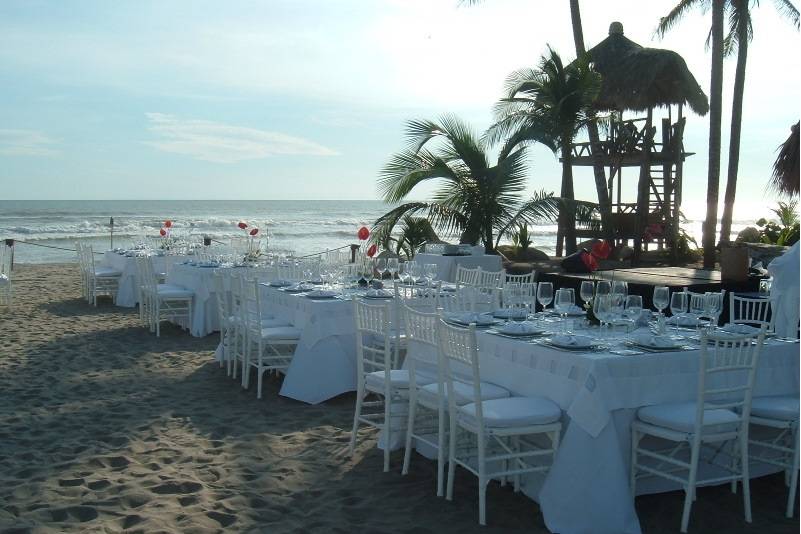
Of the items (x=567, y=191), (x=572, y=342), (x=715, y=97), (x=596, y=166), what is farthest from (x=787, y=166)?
(x=572, y=342)

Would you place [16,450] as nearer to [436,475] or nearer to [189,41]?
[436,475]

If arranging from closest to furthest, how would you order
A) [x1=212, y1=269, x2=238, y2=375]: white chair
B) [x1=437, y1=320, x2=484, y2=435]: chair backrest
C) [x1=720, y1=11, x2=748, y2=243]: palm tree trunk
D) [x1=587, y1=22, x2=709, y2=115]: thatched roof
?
[x1=437, y1=320, x2=484, y2=435]: chair backrest, [x1=212, y1=269, x2=238, y2=375]: white chair, [x1=720, y1=11, x2=748, y2=243]: palm tree trunk, [x1=587, y1=22, x2=709, y2=115]: thatched roof

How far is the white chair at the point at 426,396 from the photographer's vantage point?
13.1 ft

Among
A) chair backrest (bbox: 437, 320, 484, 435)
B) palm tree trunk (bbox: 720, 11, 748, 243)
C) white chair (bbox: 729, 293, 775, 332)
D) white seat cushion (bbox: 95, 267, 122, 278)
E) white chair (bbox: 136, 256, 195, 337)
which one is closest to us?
chair backrest (bbox: 437, 320, 484, 435)

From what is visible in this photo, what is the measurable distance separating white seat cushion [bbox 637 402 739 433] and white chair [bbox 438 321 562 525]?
402 millimetres

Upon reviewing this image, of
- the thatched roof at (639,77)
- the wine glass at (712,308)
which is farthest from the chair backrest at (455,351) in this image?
the thatched roof at (639,77)

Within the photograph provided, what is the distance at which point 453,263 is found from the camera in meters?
10.9

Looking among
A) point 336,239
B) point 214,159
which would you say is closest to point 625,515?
point 336,239

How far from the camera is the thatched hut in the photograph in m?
17.0

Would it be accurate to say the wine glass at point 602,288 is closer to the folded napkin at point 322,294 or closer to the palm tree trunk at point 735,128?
the folded napkin at point 322,294

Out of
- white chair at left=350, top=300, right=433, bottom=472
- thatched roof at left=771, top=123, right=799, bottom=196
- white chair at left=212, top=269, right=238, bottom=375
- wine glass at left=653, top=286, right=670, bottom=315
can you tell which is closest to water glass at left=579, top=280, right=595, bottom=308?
wine glass at left=653, top=286, right=670, bottom=315

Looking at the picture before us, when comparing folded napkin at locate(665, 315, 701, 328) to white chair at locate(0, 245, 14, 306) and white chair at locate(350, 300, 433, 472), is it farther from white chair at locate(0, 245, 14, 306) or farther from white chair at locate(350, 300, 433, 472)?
white chair at locate(0, 245, 14, 306)

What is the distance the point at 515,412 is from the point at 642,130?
14859 mm

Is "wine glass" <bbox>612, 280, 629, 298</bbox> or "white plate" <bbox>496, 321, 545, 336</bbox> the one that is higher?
"wine glass" <bbox>612, 280, 629, 298</bbox>
